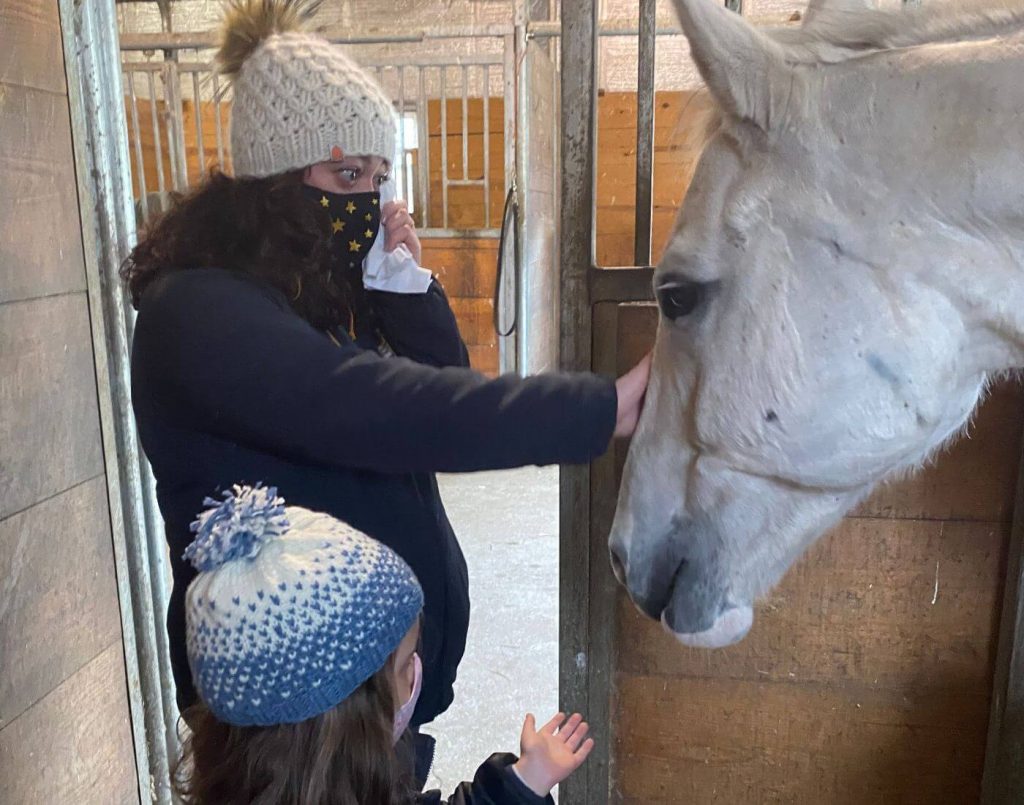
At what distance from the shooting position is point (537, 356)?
188 inches

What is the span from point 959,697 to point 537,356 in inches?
143

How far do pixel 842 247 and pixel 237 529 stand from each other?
0.59 metres

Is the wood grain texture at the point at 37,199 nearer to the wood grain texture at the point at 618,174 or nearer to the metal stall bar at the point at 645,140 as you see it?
the metal stall bar at the point at 645,140

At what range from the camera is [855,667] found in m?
1.28

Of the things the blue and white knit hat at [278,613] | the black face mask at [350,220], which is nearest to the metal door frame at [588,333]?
the black face mask at [350,220]

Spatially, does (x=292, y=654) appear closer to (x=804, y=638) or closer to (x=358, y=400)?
(x=358, y=400)

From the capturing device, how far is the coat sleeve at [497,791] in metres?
0.95

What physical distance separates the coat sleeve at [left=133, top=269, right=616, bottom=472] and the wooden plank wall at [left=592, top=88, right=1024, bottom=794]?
45 centimetres

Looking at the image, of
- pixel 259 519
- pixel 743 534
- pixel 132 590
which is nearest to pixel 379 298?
pixel 259 519

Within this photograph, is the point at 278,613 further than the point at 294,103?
No

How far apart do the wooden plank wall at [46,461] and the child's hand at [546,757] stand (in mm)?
801

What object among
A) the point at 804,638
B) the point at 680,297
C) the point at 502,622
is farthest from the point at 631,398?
the point at 502,622

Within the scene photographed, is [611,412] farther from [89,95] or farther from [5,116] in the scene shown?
[89,95]

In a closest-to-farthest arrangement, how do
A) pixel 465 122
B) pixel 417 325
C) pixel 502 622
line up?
pixel 417 325, pixel 502 622, pixel 465 122
